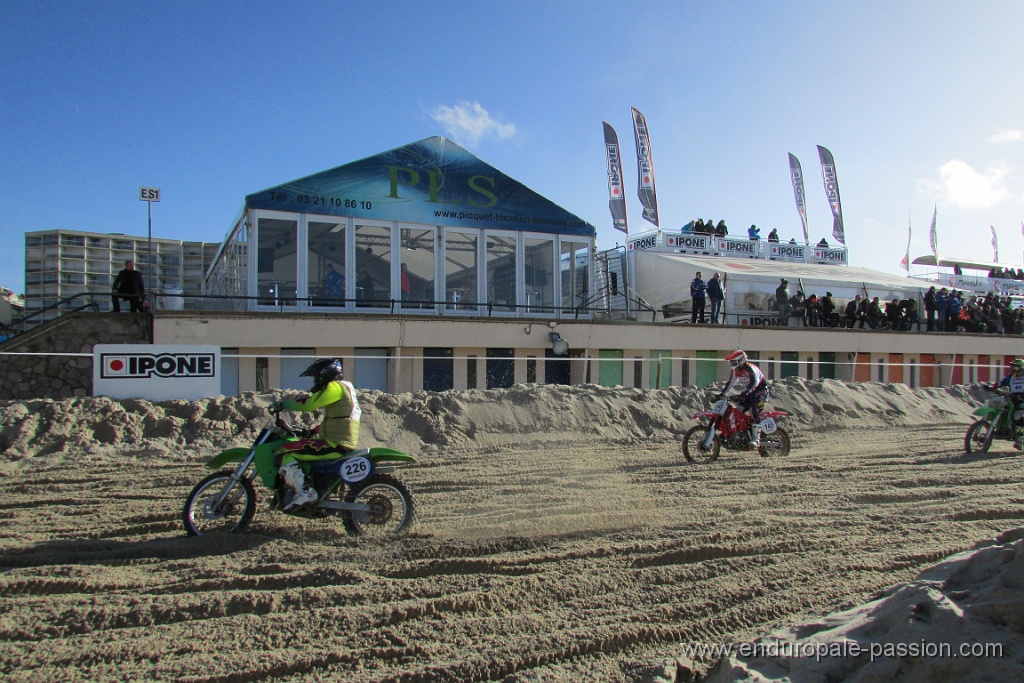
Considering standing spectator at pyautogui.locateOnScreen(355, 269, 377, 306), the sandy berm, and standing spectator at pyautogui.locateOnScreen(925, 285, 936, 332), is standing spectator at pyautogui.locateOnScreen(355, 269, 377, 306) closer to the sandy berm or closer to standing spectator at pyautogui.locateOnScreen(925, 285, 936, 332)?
Answer: the sandy berm

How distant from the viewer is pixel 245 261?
1895cm

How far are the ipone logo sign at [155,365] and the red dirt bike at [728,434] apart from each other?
320 inches

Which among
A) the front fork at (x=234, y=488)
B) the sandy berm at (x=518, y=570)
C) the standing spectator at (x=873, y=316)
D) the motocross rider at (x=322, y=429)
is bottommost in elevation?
the sandy berm at (x=518, y=570)

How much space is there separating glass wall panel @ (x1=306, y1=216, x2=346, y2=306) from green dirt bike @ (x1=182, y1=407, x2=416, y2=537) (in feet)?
38.6

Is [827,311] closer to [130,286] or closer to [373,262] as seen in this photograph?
[373,262]

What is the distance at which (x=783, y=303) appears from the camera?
23.8 metres

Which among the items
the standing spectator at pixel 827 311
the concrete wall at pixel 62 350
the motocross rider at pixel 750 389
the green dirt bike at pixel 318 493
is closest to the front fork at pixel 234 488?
the green dirt bike at pixel 318 493

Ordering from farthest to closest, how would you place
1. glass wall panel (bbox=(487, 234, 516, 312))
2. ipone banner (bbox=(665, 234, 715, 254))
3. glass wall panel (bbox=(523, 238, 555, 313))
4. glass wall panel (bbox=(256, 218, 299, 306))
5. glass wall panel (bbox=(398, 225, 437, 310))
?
ipone banner (bbox=(665, 234, 715, 254)) < glass wall panel (bbox=(523, 238, 555, 313)) < glass wall panel (bbox=(487, 234, 516, 312)) < glass wall panel (bbox=(398, 225, 437, 310)) < glass wall panel (bbox=(256, 218, 299, 306))

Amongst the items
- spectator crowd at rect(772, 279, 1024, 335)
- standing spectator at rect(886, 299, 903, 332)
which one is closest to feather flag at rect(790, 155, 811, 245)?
spectator crowd at rect(772, 279, 1024, 335)

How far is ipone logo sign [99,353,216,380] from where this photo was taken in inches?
446

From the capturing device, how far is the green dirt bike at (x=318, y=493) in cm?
604

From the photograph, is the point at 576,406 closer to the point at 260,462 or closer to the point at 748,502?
the point at 748,502

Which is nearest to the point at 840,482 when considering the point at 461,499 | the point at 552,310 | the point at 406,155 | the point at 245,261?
the point at 461,499

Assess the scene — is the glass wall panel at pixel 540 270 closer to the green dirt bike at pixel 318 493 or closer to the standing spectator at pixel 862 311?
the standing spectator at pixel 862 311
